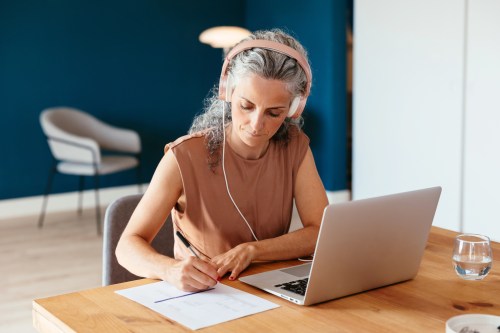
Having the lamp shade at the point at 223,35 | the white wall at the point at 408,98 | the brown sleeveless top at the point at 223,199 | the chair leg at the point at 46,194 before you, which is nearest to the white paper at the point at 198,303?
the brown sleeveless top at the point at 223,199

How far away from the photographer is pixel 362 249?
1.34m

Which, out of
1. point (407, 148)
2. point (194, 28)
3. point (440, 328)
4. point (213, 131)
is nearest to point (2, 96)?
point (194, 28)

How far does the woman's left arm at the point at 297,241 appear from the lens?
5.00ft

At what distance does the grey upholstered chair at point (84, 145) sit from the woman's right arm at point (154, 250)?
333 cm

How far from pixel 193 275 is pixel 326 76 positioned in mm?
4397

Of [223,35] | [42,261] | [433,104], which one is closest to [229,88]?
[42,261]

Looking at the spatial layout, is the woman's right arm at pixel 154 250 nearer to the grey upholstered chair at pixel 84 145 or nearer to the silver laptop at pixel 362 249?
the silver laptop at pixel 362 249

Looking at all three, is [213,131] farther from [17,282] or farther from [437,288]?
[17,282]

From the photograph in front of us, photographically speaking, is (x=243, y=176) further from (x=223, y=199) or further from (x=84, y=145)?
(x=84, y=145)

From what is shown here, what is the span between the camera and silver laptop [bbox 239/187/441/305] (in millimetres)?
1263

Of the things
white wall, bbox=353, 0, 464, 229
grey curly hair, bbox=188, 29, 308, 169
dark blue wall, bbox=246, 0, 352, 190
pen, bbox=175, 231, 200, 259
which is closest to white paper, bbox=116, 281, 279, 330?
pen, bbox=175, 231, 200, 259

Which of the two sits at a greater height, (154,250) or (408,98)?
(408,98)

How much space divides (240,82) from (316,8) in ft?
13.4

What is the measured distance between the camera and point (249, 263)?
1.56 meters
